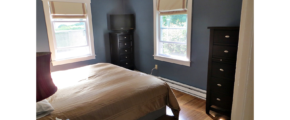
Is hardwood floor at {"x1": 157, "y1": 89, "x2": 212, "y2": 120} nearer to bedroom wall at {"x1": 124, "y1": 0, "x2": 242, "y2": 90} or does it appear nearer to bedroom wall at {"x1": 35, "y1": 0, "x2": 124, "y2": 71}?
bedroom wall at {"x1": 124, "y1": 0, "x2": 242, "y2": 90}

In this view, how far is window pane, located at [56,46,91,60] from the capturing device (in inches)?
142

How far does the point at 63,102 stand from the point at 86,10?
2.44 metres

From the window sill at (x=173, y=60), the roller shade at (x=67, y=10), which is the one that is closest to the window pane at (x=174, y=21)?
the window sill at (x=173, y=60)

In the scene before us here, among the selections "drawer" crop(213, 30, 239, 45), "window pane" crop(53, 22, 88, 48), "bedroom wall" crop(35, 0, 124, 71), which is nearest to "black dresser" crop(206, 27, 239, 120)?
"drawer" crop(213, 30, 239, 45)

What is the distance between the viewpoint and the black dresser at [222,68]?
227 centimetres

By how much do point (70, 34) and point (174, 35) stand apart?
7.07 feet

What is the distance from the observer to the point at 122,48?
4.20 meters

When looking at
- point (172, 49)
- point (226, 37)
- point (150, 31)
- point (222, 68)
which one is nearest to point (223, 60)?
point (222, 68)

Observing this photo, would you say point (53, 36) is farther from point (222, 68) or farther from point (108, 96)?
point (222, 68)
